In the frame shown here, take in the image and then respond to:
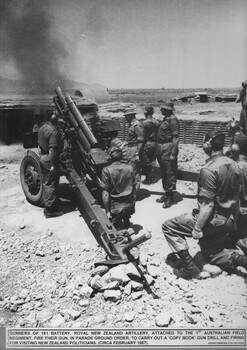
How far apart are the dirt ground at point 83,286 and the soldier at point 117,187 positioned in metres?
0.59

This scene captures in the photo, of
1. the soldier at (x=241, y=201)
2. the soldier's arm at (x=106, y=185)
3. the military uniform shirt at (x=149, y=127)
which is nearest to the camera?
the soldier at (x=241, y=201)

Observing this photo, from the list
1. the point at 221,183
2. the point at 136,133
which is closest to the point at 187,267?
the point at 221,183

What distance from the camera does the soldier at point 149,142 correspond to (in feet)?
25.0

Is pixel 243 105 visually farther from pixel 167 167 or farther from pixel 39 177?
pixel 39 177

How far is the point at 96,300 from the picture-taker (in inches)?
151

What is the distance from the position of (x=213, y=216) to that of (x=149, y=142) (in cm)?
395

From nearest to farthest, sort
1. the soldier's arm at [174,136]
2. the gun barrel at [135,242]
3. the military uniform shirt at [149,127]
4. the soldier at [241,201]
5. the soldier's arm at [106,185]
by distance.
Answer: the gun barrel at [135,242] < the soldier at [241,201] < the soldier's arm at [106,185] < the soldier's arm at [174,136] < the military uniform shirt at [149,127]

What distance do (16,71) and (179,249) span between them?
11.0 m

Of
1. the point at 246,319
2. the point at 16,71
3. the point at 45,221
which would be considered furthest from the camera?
the point at 16,71

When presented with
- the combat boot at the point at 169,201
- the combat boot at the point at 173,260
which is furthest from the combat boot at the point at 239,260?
the combat boot at the point at 169,201

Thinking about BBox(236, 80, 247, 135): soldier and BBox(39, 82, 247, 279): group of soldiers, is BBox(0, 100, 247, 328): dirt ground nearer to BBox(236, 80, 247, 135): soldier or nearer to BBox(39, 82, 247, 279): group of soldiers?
BBox(39, 82, 247, 279): group of soldiers

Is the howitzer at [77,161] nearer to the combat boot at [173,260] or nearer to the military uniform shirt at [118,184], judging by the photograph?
the military uniform shirt at [118,184]

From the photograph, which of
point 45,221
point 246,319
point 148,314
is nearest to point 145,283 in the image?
point 148,314

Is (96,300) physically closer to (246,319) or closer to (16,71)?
(246,319)
